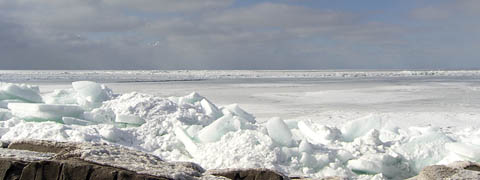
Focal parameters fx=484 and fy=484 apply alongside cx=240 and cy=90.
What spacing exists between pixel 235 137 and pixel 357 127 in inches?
79.0

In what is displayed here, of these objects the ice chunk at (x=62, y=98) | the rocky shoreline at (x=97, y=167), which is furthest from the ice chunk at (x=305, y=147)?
the ice chunk at (x=62, y=98)

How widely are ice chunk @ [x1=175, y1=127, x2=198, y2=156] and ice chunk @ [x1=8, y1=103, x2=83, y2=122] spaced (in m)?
1.85

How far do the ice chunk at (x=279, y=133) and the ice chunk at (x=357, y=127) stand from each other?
45.8 inches

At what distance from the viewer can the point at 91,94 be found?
796 centimetres

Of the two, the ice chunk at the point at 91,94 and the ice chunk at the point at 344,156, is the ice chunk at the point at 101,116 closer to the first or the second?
the ice chunk at the point at 91,94

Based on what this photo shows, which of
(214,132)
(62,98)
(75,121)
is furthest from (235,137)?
(62,98)

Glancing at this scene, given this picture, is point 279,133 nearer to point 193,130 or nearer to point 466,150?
point 193,130

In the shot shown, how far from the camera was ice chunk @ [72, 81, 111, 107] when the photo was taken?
776 cm

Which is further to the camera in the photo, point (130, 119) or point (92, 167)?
point (130, 119)

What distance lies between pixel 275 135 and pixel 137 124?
88.1 inches

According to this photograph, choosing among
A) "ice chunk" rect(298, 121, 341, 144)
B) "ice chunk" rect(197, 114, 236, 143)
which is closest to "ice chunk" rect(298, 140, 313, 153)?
"ice chunk" rect(298, 121, 341, 144)

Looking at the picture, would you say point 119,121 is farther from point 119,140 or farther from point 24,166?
point 24,166

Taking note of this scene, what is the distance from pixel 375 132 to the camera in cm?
604

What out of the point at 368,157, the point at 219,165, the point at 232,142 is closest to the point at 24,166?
the point at 219,165
